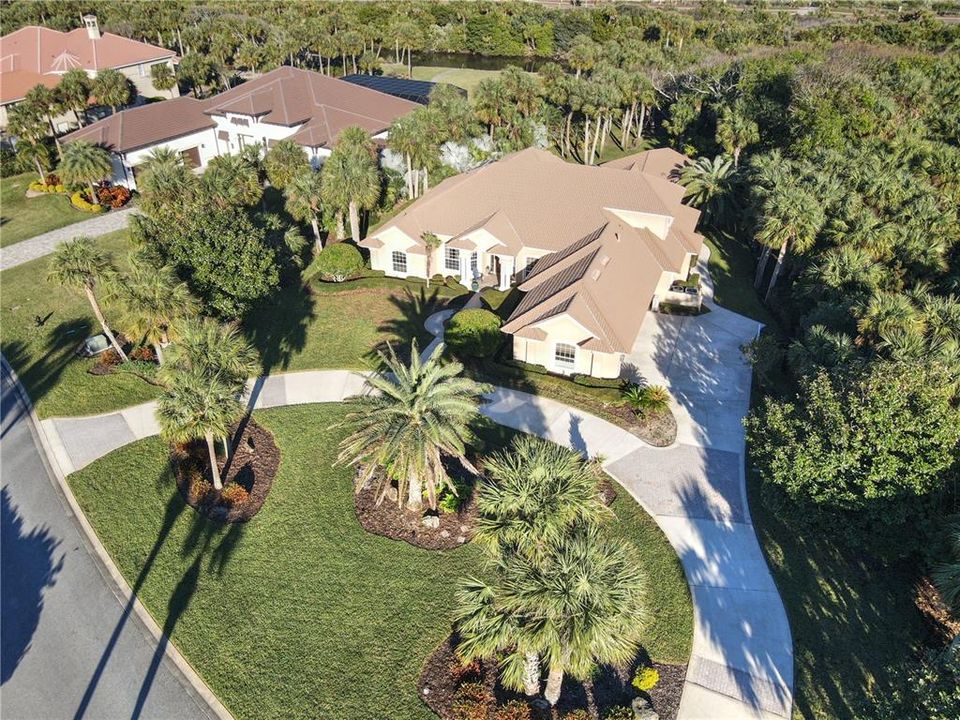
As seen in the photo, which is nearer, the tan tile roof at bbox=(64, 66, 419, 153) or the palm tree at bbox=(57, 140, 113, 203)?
the palm tree at bbox=(57, 140, 113, 203)

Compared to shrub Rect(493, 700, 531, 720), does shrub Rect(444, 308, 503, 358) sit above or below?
above

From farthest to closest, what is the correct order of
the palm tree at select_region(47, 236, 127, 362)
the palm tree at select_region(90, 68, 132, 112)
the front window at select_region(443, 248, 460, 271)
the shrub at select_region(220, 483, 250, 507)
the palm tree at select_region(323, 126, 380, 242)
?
the palm tree at select_region(90, 68, 132, 112) < the front window at select_region(443, 248, 460, 271) < the palm tree at select_region(323, 126, 380, 242) < the palm tree at select_region(47, 236, 127, 362) < the shrub at select_region(220, 483, 250, 507)

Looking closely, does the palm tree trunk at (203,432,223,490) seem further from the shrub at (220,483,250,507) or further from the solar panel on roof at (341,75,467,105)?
the solar panel on roof at (341,75,467,105)

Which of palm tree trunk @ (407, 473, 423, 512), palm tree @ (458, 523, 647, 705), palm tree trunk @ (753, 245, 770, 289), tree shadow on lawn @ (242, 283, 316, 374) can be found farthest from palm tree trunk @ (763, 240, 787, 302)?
tree shadow on lawn @ (242, 283, 316, 374)

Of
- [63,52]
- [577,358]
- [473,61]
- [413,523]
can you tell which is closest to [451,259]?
[577,358]

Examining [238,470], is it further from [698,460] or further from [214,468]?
[698,460]

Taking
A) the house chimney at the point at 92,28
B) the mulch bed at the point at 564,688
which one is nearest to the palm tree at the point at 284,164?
the mulch bed at the point at 564,688

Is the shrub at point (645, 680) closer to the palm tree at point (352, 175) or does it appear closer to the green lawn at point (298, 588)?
the green lawn at point (298, 588)
